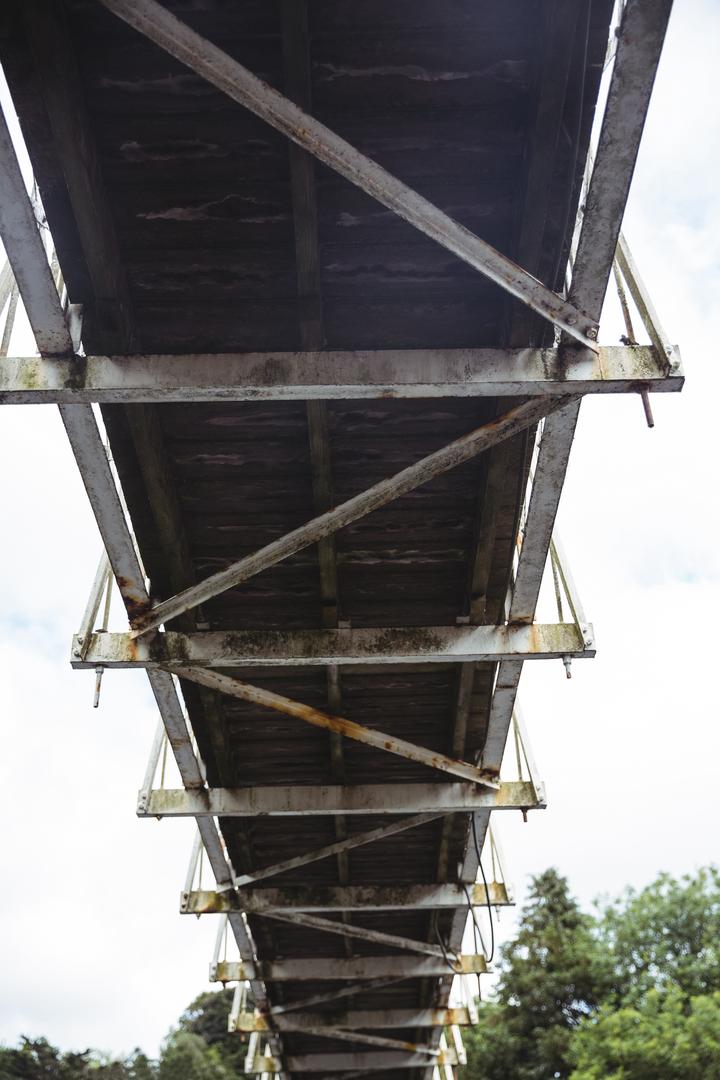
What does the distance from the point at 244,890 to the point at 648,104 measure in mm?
10047

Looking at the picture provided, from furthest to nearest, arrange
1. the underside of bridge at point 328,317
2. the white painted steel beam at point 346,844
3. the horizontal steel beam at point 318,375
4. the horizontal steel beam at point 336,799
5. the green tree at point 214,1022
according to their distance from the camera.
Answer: the green tree at point 214,1022
the white painted steel beam at point 346,844
the horizontal steel beam at point 336,799
the horizontal steel beam at point 318,375
the underside of bridge at point 328,317

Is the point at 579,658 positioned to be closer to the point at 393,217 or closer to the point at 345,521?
the point at 345,521

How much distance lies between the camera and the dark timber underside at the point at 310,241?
13.4 feet

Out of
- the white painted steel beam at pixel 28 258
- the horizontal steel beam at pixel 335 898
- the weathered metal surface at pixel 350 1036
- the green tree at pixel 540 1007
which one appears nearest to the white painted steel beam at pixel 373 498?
the white painted steel beam at pixel 28 258

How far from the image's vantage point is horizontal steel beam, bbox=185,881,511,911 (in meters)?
11.2

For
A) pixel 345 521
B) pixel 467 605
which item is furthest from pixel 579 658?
pixel 345 521

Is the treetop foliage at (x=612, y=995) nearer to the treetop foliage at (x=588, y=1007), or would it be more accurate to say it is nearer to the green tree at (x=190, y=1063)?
the treetop foliage at (x=588, y=1007)

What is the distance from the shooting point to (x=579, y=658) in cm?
693

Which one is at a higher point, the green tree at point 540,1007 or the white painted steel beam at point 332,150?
the green tree at point 540,1007

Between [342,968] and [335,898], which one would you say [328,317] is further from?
[342,968]

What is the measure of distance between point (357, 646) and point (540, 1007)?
38465mm

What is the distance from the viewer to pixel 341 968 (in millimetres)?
14180

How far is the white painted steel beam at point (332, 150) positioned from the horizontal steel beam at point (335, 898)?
8.76m

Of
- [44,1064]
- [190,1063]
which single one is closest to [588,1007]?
[190,1063]
